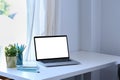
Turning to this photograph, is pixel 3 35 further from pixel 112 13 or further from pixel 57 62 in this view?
pixel 112 13

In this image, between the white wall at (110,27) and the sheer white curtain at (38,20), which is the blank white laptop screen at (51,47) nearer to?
the sheer white curtain at (38,20)

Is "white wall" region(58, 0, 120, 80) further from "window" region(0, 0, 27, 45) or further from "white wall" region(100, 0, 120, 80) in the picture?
"window" region(0, 0, 27, 45)

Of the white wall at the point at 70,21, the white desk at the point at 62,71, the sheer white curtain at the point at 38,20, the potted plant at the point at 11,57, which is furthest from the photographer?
the white wall at the point at 70,21

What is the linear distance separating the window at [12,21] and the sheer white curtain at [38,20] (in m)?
0.14

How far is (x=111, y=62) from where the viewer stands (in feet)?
7.61

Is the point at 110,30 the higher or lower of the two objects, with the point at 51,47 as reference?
higher

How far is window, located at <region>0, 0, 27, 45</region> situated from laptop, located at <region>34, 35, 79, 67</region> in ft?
1.12

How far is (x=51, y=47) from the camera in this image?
91.7 inches

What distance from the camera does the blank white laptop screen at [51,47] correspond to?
2287 mm

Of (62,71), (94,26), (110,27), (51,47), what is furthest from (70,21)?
(62,71)

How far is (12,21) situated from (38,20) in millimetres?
291

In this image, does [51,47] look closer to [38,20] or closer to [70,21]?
[38,20]

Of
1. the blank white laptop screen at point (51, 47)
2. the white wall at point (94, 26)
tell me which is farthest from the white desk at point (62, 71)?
the white wall at point (94, 26)

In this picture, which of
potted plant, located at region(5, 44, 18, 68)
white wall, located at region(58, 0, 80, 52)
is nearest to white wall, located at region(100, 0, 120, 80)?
white wall, located at region(58, 0, 80, 52)
